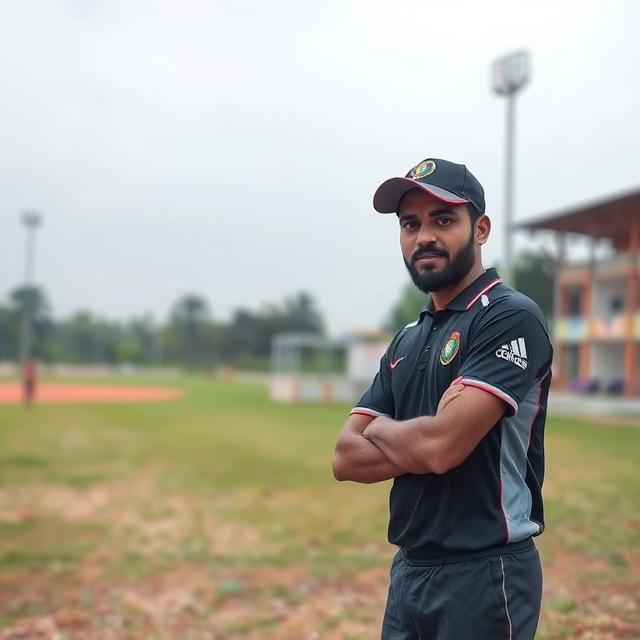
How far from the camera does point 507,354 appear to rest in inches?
78.5

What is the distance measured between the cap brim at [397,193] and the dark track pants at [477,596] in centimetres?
100

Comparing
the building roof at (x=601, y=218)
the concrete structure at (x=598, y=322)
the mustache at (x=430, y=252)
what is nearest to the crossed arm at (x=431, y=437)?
the mustache at (x=430, y=252)

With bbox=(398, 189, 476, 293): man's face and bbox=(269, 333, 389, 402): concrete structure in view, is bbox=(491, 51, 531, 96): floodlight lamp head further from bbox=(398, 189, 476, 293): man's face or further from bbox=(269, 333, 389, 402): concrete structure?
bbox=(269, 333, 389, 402): concrete structure

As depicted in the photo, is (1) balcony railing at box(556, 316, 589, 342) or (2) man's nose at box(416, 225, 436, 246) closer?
(2) man's nose at box(416, 225, 436, 246)

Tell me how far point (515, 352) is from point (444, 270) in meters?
0.33

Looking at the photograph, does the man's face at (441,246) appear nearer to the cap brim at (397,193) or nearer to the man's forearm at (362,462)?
the cap brim at (397,193)

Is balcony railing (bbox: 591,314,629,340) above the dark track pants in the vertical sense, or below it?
above

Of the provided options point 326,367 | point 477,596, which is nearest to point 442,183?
point 477,596

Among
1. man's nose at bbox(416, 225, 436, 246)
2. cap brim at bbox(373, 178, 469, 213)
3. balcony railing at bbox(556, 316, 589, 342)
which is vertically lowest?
man's nose at bbox(416, 225, 436, 246)

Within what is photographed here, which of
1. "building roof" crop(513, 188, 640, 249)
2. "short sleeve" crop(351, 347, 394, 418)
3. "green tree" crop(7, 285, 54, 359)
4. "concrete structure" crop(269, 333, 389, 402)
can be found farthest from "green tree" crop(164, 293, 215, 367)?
"short sleeve" crop(351, 347, 394, 418)

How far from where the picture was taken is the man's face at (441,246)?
7.09ft

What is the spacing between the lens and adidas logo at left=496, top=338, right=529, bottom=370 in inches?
78.5

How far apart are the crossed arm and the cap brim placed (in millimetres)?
536

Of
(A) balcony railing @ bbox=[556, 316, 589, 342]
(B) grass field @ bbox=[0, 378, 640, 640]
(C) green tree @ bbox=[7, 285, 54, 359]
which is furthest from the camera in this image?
(C) green tree @ bbox=[7, 285, 54, 359]
